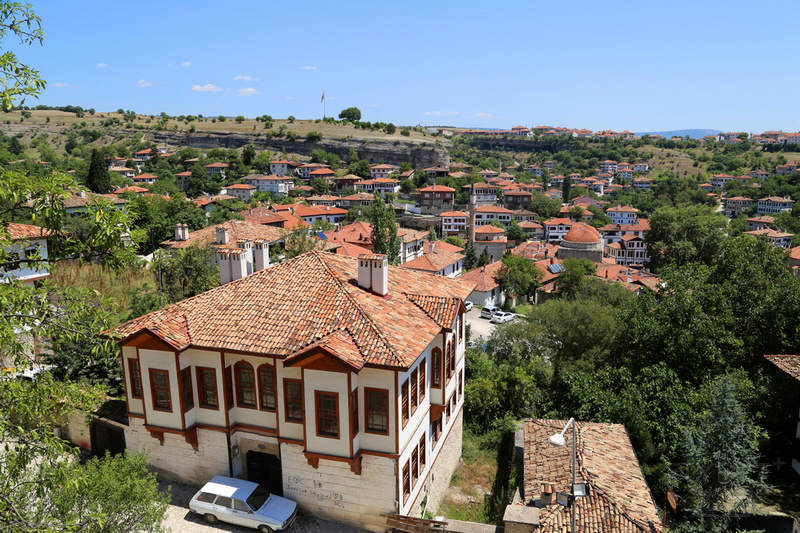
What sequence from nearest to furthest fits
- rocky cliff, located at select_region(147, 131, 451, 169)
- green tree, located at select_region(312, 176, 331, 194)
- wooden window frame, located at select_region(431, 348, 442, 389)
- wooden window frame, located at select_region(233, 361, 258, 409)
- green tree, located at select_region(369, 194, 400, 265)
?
wooden window frame, located at select_region(233, 361, 258, 409) < wooden window frame, located at select_region(431, 348, 442, 389) < green tree, located at select_region(369, 194, 400, 265) < green tree, located at select_region(312, 176, 331, 194) < rocky cliff, located at select_region(147, 131, 451, 169)

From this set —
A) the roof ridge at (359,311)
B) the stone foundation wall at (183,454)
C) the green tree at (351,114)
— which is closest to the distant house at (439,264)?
the roof ridge at (359,311)

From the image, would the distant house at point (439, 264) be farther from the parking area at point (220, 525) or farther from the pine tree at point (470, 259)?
the parking area at point (220, 525)

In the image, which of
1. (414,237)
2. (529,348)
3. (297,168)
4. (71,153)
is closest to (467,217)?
(414,237)

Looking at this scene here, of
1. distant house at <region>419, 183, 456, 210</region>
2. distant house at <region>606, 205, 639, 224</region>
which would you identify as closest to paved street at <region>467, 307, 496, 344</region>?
distant house at <region>419, 183, 456, 210</region>

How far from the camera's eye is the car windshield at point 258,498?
48.2 ft

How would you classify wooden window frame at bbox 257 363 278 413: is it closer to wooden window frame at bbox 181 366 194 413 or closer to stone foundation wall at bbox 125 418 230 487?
stone foundation wall at bbox 125 418 230 487

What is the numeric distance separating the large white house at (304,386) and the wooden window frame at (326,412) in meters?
0.03

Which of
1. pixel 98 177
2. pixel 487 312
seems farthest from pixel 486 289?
pixel 98 177

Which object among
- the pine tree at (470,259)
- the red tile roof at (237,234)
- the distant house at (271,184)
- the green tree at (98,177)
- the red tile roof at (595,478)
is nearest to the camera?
the red tile roof at (595,478)

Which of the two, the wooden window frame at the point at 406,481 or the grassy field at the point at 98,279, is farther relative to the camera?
the grassy field at the point at 98,279

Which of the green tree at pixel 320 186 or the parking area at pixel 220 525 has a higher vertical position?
the green tree at pixel 320 186

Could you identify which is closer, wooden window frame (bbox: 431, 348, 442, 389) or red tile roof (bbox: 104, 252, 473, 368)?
red tile roof (bbox: 104, 252, 473, 368)

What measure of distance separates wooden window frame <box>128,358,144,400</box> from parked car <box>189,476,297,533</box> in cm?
344

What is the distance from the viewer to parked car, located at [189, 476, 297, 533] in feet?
47.4
